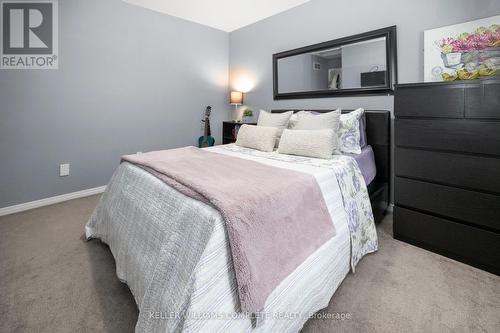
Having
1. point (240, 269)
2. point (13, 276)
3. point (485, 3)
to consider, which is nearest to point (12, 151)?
point (13, 276)

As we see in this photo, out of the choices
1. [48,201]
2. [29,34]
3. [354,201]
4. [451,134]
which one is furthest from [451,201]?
[29,34]

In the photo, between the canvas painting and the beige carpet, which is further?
the canvas painting

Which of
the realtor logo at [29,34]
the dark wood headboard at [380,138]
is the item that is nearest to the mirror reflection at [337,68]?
the dark wood headboard at [380,138]

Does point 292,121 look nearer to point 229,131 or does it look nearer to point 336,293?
point 229,131

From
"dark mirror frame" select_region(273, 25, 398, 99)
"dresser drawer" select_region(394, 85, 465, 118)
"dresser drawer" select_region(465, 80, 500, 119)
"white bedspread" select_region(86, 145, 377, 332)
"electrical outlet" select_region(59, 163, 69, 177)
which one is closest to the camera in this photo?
"white bedspread" select_region(86, 145, 377, 332)

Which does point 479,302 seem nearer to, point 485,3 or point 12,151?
point 485,3

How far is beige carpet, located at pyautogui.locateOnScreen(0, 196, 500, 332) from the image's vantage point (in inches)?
50.8

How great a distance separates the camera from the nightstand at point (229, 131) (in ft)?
13.1

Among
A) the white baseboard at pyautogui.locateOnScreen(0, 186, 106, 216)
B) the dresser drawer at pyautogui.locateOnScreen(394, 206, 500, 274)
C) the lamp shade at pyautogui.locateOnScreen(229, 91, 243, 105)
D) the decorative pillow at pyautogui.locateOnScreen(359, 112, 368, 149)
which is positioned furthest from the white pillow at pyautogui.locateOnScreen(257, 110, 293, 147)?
the white baseboard at pyautogui.locateOnScreen(0, 186, 106, 216)

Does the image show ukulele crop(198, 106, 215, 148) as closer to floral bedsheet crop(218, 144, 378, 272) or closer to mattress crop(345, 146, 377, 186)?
floral bedsheet crop(218, 144, 378, 272)

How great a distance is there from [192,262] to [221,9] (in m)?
3.48

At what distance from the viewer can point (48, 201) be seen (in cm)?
297

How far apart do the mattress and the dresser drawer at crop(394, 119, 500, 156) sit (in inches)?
12.6

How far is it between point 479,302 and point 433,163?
90 centimetres
